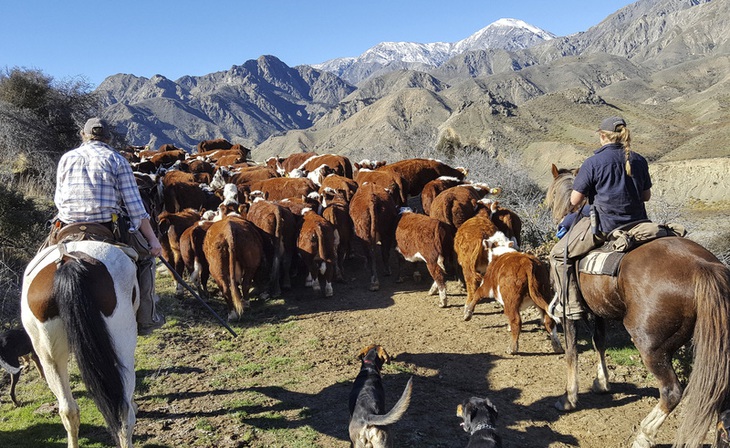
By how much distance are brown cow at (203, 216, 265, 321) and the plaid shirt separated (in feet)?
10.7

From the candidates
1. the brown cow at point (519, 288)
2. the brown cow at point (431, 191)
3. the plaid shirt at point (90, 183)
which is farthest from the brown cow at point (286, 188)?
the plaid shirt at point (90, 183)

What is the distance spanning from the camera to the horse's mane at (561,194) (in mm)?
6270

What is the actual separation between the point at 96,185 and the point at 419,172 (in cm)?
941

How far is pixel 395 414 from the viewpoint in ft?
13.6

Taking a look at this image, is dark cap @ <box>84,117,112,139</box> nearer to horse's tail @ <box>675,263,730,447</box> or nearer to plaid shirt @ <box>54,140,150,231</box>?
plaid shirt @ <box>54,140,150,231</box>

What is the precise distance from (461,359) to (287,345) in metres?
2.51

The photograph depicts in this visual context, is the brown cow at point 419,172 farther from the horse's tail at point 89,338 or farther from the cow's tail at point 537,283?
the horse's tail at point 89,338

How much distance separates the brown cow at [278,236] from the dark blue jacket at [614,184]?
5.85m

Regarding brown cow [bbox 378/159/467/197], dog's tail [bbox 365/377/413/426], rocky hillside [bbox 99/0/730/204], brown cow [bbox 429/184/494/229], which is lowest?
dog's tail [bbox 365/377/413/426]

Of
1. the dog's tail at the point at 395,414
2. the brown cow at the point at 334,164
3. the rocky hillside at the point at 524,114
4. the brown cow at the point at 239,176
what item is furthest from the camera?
the rocky hillside at the point at 524,114

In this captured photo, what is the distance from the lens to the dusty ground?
514cm

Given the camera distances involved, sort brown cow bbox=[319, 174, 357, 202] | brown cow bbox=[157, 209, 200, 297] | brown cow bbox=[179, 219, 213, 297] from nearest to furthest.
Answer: brown cow bbox=[179, 219, 213, 297], brown cow bbox=[157, 209, 200, 297], brown cow bbox=[319, 174, 357, 202]

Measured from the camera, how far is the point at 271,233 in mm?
9477

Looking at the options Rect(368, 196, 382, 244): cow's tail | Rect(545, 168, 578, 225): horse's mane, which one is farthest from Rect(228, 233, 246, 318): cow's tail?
Rect(545, 168, 578, 225): horse's mane
